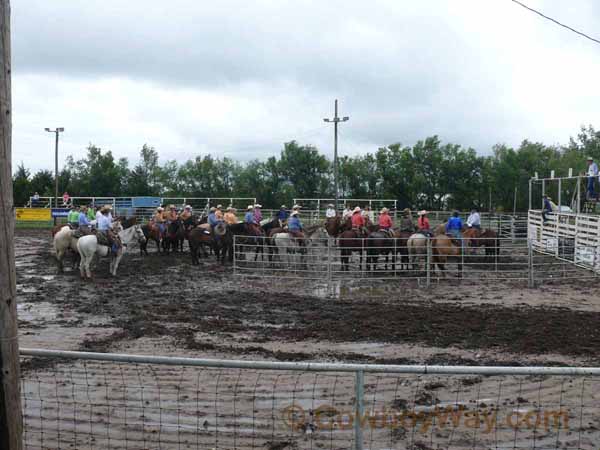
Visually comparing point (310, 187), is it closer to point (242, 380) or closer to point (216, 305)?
point (216, 305)

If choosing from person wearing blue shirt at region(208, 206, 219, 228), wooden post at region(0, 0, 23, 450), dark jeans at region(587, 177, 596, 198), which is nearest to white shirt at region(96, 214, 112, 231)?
person wearing blue shirt at region(208, 206, 219, 228)

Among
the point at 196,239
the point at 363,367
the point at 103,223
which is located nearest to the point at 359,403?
the point at 363,367

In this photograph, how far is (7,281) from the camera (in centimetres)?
333

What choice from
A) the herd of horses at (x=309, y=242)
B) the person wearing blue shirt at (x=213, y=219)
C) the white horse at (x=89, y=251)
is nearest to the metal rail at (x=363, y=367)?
the herd of horses at (x=309, y=242)

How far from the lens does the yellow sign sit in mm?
44156

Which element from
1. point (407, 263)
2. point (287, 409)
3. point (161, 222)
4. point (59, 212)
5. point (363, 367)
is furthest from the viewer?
point (59, 212)

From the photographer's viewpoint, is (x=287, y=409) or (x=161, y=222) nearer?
(x=287, y=409)

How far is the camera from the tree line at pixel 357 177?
196 ft

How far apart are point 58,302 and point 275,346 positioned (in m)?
6.22

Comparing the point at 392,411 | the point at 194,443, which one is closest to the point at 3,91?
the point at 194,443

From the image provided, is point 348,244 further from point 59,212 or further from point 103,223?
point 59,212

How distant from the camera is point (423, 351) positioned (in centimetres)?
873

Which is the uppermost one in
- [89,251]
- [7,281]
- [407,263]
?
[7,281]

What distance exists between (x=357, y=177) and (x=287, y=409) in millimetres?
59359
